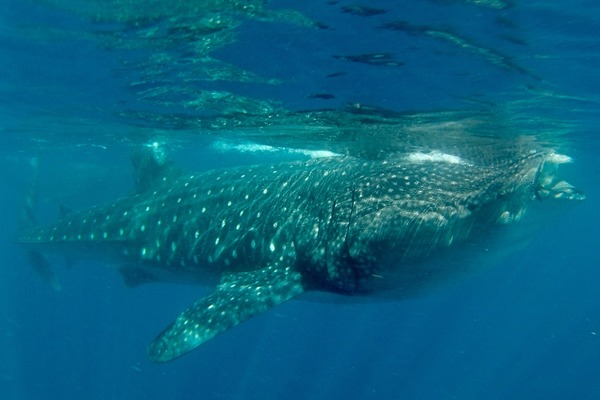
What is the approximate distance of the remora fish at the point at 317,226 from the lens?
290 inches

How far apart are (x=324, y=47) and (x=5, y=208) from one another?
107 m

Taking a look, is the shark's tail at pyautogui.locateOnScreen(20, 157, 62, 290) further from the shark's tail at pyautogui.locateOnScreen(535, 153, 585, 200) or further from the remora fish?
the shark's tail at pyautogui.locateOnScreen(535, 153, 585, 200)

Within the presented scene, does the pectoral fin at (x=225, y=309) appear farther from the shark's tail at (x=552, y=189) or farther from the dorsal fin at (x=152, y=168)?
the dorsal fin at (x=152, y=168)

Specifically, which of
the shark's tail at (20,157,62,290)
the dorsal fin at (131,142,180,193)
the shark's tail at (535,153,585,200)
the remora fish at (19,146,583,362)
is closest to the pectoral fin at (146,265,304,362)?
the remora fish at (19,146,583,362)

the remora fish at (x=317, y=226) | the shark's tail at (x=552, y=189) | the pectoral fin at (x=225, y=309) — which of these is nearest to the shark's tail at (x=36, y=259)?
the remora fish at (x=317, y=226)

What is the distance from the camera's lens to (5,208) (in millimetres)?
98625

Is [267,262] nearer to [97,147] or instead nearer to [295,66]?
[295,66]

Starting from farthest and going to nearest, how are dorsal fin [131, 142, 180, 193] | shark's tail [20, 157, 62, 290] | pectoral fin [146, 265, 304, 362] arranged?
shark's tail [20, 157, 62, 290] < dorsal fin [131, 142, 180, 193] < pectoral fin [146, 265, 304, 362]

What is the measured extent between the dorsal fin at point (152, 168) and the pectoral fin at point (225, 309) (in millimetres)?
5488

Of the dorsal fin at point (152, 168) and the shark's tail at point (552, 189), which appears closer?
the shark's tail at point (552, 189)

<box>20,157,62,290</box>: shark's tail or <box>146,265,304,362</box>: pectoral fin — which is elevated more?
<box>146,265,304,362</box>: pectoral fin

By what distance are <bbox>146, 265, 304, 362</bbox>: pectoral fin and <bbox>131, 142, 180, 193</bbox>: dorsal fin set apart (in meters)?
5.49

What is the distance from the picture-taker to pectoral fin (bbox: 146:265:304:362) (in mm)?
6965

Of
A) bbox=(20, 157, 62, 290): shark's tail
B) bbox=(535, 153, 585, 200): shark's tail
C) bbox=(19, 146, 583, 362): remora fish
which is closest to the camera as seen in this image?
bbox=(19, 146, 583, 362): remora fish
